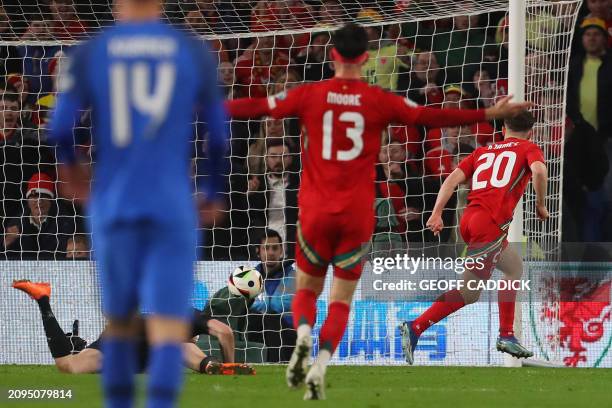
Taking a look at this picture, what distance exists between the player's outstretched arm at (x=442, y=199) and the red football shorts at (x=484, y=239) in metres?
0.34

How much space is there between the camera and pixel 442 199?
36.7ft

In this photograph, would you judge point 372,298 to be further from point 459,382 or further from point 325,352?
point 325,352

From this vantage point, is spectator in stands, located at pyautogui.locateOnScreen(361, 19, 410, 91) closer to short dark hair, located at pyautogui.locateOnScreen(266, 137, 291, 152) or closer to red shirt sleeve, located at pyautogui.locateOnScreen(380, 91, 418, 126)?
short dark hair, located at pyautogui.locateOnScreen(266, 137, 291, 152)

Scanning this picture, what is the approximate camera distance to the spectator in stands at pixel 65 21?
1441cm

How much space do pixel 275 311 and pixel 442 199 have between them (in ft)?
8.73

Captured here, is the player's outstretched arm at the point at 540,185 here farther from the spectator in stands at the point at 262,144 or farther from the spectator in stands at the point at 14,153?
the spectator in stands at the point at 14,153

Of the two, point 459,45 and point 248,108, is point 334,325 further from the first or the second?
point 459,45

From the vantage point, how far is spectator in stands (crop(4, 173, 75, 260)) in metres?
14.1

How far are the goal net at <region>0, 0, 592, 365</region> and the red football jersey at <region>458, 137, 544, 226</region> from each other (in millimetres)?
1371

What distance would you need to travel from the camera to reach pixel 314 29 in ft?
44.9

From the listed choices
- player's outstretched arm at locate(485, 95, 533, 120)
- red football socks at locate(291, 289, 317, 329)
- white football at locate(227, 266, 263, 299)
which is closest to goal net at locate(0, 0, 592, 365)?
white football at locate(227, 266, 263, 299)

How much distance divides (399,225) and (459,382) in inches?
165

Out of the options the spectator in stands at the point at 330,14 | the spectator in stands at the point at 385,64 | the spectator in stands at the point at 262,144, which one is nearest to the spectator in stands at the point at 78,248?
the spectator in stands at the point at 262,144

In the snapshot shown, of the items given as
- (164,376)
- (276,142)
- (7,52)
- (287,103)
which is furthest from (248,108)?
(7,52)
